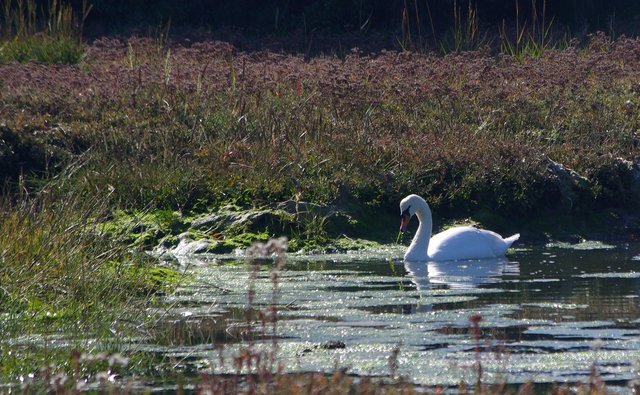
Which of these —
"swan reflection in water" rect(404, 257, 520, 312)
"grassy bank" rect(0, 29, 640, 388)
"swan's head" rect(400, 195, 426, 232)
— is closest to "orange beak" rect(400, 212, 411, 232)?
"swan's head" rect(400, 195, 426, 232)

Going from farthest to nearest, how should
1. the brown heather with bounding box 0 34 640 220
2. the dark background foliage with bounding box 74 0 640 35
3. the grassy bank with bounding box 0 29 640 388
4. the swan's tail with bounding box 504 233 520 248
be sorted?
the dark background foliage with bounding box 74 0 640 35
the brown heather with bounding box 0 34 640 220
the grassy bank with bounding box 0 29 640 388
the swan's tail with bounding box 504 233 520 248

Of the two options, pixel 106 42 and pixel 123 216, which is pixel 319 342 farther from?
pixel 106 42

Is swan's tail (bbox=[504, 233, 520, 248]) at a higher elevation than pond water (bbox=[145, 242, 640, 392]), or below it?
below

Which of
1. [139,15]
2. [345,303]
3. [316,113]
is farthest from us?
[139,15]

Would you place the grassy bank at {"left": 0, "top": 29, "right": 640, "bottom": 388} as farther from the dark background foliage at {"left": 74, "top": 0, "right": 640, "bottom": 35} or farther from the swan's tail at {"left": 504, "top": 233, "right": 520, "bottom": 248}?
the dark background foliage at {"left": 74, "top": 0, "right": 640, "bottom": 35}

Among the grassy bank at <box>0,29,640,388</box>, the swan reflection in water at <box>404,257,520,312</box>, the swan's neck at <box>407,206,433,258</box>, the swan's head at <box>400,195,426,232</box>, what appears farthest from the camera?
the grassy bank at <box>0,29,640,388</box>

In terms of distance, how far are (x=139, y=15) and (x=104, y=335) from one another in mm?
21150

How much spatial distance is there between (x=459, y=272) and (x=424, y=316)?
2.91m

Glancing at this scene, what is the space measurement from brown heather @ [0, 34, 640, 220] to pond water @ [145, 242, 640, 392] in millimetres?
1696

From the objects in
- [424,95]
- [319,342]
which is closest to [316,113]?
[424,95]

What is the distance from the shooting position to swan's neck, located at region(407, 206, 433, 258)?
1228 centimetres

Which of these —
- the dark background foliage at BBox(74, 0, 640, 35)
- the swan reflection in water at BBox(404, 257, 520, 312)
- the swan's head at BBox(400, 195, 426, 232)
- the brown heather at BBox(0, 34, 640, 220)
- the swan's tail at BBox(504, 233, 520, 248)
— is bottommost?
the swan reflection in water at BBox(404, 257, 520, 312)

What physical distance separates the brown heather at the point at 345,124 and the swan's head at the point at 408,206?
1.00 meters

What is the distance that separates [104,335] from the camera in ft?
24.1
